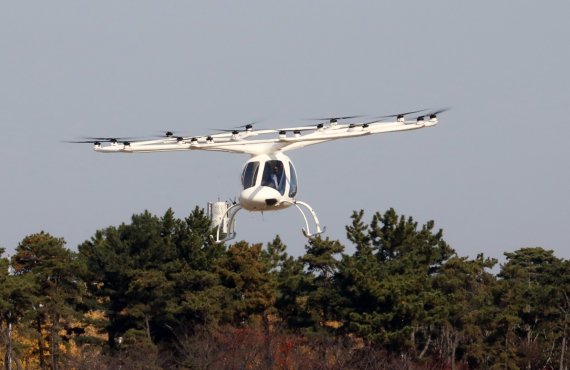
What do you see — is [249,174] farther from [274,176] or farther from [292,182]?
[292,182]

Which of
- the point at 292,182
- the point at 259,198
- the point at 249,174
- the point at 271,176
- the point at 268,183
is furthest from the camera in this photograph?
the point at 292,182

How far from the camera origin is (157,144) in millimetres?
54531

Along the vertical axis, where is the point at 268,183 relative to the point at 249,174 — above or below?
below

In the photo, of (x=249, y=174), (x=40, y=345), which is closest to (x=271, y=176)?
(x=249, y=174)

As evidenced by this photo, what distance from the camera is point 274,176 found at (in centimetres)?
5234

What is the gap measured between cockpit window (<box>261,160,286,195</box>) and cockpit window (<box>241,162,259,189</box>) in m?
0.32

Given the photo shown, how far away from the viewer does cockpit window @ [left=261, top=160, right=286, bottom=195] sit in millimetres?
52125

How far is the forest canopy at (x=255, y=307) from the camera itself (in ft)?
250

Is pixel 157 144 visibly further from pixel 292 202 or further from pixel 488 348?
pixel 488 348

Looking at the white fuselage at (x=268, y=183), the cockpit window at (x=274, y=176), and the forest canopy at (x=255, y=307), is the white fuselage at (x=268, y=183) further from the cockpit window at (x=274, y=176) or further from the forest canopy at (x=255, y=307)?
the forest canopy at (x=255, y=307)

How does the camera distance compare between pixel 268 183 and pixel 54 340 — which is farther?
pixel 54 340

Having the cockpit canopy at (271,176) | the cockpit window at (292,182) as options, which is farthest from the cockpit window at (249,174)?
the cockpit window at (292,182)

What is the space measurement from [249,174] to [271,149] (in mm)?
1142

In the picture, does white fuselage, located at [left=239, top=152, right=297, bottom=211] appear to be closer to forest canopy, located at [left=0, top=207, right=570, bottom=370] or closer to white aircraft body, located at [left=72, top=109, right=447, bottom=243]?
white aircraft body, located at [left=72, top=109, right=447, bottom=243]
